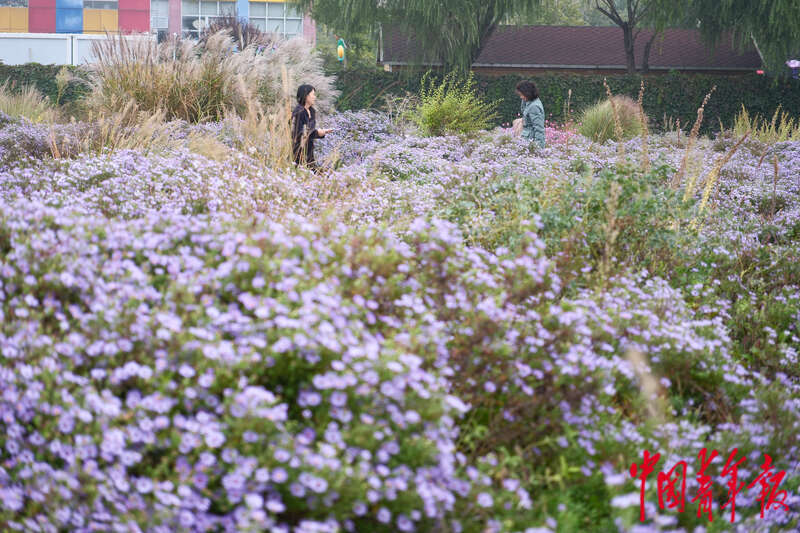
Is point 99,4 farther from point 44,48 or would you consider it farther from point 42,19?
point 44,48

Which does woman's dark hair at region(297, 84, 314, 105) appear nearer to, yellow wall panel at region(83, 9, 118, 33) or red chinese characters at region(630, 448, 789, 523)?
red chinese characters at region(630, 448, 789, 523)

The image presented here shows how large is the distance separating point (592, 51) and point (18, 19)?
158 feet

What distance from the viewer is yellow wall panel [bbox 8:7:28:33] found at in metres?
56.4

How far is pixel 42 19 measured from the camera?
5631 centimetres

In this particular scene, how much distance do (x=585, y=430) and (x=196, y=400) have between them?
135 cm

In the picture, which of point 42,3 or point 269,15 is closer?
point 42,3

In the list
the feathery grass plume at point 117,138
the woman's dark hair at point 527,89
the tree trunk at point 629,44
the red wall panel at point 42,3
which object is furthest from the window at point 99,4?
the woman's dark hair at point 527,89

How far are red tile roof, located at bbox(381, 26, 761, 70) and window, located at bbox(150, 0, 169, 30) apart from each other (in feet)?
121

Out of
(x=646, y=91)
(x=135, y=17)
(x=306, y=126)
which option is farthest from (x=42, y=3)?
(x=306, y=126)

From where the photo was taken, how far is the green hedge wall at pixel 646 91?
20500 mm

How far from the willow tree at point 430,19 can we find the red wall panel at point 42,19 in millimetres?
44321

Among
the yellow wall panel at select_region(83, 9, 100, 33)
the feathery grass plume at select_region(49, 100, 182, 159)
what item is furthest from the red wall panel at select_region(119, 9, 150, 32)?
the feathery grass plume at select_region(49, 100, 182, 159)

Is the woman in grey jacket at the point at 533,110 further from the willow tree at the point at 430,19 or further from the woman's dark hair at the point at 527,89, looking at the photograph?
the willow tree at the point at 430,19

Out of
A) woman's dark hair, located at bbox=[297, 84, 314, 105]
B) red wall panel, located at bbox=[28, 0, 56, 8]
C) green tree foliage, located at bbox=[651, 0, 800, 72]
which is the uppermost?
red wall panel, located at bbox=[28, 0, 56, 8]
